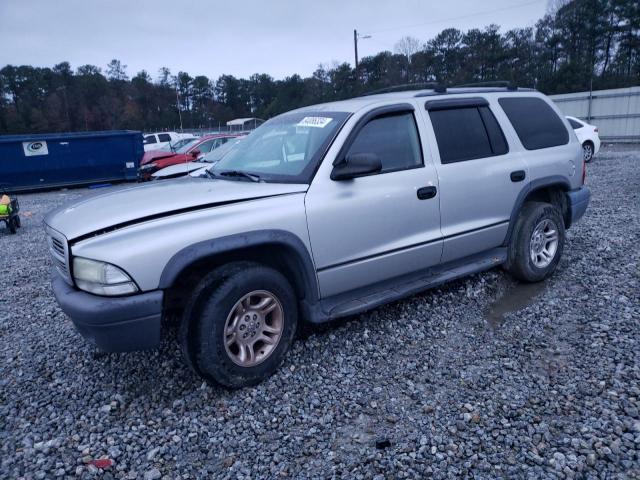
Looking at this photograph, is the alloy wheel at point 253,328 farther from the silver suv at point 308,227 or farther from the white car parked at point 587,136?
the white car parked at point 587,136

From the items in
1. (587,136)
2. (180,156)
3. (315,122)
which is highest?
(315,122)

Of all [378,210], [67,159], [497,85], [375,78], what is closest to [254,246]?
[378,210]

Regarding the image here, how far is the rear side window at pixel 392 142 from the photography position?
350 cm

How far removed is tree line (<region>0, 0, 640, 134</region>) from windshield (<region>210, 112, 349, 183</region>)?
3291cm

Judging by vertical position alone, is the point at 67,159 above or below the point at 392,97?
below

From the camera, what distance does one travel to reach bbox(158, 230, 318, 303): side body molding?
8.75ft

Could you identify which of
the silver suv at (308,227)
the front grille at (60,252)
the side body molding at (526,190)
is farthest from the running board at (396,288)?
the front grille at (60,252)

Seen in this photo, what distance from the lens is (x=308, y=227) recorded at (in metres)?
3.10

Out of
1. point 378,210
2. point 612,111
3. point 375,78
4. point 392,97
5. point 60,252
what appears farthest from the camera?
point 375,78

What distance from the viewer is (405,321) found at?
13.0ft

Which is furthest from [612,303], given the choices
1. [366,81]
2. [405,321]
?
[366,81]

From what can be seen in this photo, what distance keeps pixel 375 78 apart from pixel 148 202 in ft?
164

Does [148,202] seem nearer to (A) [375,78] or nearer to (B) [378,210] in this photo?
(B) [378,210]

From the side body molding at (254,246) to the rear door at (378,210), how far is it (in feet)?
0.32
